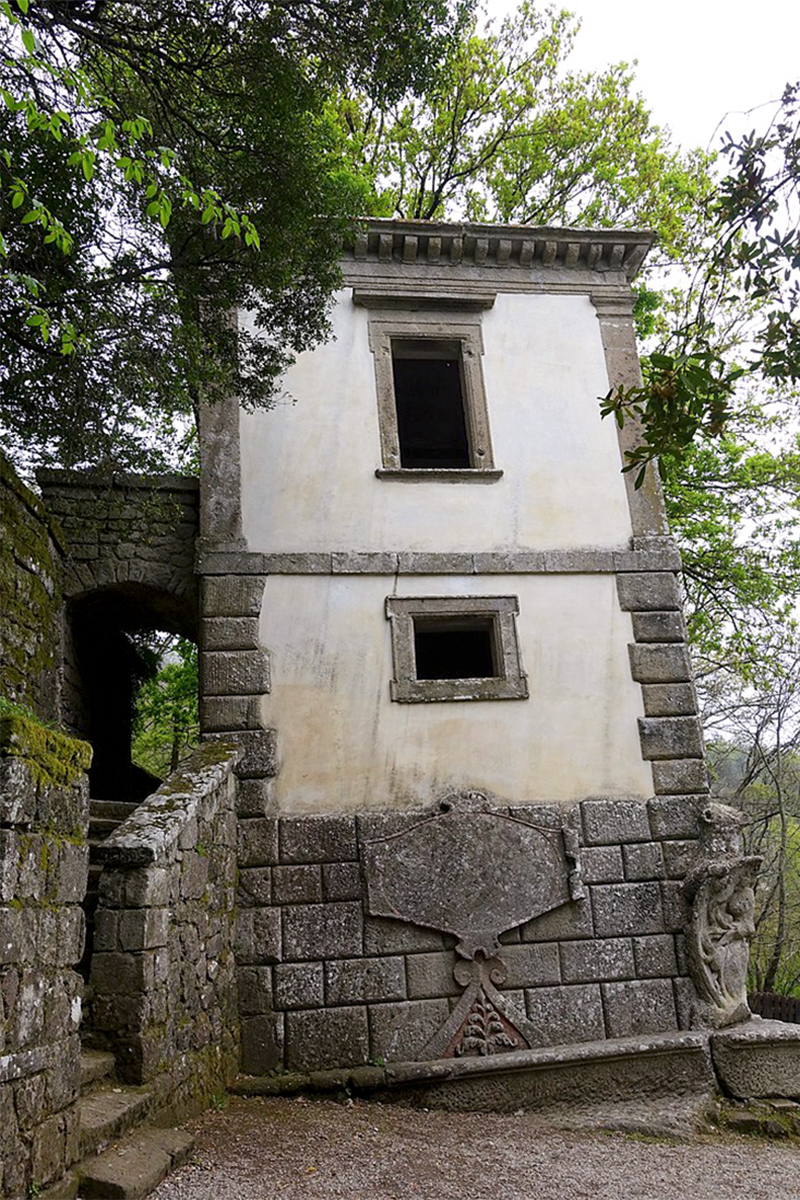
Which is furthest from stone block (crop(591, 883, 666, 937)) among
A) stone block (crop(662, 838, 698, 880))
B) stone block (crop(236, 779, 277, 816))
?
stone block (crop(236, 779, 277, 816))

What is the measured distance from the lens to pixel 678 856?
24.9ft

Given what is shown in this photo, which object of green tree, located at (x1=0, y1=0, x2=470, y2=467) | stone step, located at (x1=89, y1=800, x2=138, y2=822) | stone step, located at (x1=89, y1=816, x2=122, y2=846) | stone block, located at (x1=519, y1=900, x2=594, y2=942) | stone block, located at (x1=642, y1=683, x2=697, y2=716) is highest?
green tree, located at (x1=0, y1=0, x2=470, y2=467)

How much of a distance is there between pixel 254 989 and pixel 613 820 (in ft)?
10.2

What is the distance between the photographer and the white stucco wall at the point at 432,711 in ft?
24.8

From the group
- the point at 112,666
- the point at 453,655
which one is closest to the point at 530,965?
the point at 453,655

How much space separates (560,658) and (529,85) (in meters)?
10.4

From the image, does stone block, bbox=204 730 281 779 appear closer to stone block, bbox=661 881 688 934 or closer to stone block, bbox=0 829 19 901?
stone block, bbox=661 881 688 934

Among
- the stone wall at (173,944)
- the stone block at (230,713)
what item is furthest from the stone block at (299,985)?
the stone block at (230,713)

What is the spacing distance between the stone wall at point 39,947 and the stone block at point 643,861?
4.96m

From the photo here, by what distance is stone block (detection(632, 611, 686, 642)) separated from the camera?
26.8 feet

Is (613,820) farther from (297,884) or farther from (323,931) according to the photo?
(297,884)

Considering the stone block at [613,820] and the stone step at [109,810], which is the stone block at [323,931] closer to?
the stone step at [109,810]

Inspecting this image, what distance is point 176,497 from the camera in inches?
326

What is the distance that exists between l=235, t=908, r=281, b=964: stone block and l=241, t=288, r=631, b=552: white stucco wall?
9.71ft
